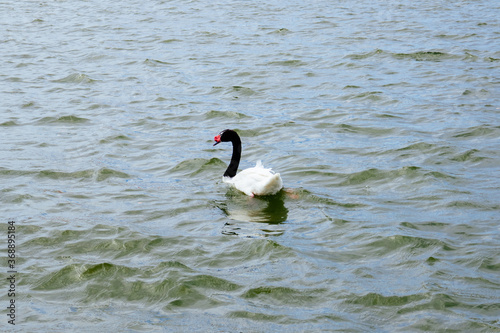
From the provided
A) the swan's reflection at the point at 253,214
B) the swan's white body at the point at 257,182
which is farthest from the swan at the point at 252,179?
the swan's reflection at the point at 253,214

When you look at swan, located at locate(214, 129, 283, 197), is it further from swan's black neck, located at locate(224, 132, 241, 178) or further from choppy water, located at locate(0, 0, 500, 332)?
choppy water, located at locate(0, 0, 500, 332)

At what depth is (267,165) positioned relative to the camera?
446 inches

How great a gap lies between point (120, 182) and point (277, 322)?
4769 mm

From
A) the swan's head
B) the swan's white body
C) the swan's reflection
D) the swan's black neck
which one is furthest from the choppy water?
the swan's head

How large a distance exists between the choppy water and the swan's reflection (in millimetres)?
34

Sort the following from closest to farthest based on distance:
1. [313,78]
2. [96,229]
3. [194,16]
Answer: [96,229] < [313,78] < [194,16]

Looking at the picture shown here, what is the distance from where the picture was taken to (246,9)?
25.7 metres

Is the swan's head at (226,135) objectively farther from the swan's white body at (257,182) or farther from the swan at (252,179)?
the swan's white body at (257,182)

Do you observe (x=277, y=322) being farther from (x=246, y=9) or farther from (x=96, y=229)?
(x=246, y=9)

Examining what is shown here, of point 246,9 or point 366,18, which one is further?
point 246,9

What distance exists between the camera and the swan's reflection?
8.88 m

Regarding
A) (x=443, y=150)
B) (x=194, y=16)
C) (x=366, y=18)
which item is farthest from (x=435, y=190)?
(x=194, y=16)

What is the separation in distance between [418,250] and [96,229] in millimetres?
4090

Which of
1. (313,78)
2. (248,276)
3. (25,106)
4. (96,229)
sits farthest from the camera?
(313,78)
